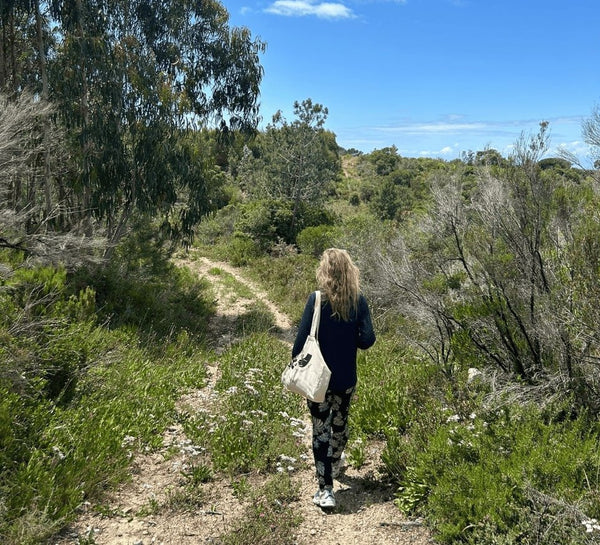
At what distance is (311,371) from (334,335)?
334 mm

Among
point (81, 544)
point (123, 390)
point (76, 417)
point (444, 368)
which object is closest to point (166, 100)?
point (123, 390)

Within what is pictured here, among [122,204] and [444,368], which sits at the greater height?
[122,204]

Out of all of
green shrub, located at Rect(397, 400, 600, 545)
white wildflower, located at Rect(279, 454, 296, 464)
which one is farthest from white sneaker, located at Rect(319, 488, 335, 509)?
white wildflower, located at Rect(279, 454, 296, 464)

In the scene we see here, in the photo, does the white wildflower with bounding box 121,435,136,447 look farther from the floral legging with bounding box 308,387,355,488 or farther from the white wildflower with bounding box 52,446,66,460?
the floral legging with bounding box 308,387,355,488

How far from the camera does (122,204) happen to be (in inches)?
443

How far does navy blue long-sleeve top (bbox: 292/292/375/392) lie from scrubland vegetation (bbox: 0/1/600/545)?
86 cm

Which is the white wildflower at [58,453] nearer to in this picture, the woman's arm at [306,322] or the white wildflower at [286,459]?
the white wildflower at [286,459]

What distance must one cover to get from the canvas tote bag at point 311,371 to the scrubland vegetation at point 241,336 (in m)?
0.96

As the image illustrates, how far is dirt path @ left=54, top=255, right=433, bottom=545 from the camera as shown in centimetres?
322

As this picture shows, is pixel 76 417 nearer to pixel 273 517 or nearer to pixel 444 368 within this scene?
pixel 273 517

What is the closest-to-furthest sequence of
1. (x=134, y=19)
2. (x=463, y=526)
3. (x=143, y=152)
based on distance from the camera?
1. (x=463, y=526)
2. (x=143, y=152)
3. (x=134, y=19)

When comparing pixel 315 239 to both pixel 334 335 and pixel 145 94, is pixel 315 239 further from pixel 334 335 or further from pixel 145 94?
pixel 334 335

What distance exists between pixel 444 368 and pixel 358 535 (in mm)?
1992

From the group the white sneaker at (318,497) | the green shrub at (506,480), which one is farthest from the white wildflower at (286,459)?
the green shrub at (506,480)
